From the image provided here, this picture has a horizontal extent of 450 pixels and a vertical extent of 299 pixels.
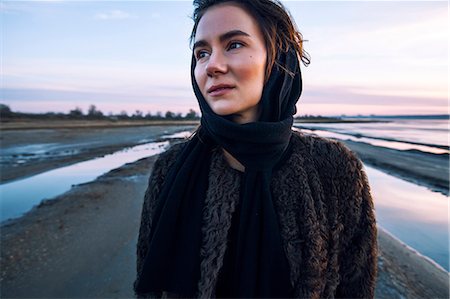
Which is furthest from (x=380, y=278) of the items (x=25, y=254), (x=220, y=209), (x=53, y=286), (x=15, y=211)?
(x=15, y=211)

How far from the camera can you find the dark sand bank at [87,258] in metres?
3.73

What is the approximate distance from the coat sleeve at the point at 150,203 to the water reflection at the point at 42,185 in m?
6.64

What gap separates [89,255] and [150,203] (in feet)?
12.6

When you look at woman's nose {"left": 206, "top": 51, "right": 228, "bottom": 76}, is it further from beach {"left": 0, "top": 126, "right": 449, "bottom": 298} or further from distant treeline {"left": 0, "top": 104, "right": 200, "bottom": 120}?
distant treeline {"left": 0, "top": 104, "right": 200, "bottom": 120}

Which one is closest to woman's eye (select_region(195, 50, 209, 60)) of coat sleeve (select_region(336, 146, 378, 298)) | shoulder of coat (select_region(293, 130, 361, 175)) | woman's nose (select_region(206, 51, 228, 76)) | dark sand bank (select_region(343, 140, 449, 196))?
woman's nose (select_region(206, 51, 228, 76))

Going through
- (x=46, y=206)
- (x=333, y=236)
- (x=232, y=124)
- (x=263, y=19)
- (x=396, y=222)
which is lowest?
(x=396, y=222)

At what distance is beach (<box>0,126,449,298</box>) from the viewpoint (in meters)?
3.73

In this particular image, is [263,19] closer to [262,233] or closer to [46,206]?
[262,233]

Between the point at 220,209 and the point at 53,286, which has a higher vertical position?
the point at 220,209

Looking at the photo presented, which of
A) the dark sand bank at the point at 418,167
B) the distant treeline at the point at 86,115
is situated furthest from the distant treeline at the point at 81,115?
the dark sand bank at the point at 418,167

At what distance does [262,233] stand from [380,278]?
334 cm

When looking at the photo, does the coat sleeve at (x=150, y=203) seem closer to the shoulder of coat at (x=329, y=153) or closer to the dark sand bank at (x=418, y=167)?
the shoulder of coat at (x=329, y=153)

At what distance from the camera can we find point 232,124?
1342mm

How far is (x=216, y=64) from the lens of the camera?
53.2 inches
